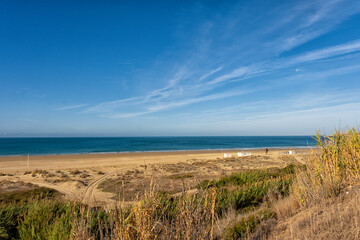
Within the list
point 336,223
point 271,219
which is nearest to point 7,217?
point 271,219

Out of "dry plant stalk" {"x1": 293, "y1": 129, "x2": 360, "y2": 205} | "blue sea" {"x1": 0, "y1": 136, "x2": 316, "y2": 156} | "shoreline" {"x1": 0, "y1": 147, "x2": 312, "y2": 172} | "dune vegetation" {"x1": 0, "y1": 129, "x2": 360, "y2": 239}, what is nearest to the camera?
"dune vegetation" {"x1": 0, "y1": 129, "x2": 360, "y2": 239}

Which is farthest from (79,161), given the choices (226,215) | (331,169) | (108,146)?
(108,146)

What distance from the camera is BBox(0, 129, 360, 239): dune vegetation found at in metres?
3.03

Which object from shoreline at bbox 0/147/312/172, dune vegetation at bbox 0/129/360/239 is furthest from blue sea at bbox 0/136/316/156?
dune vegetation at bbox 0/129/360/239

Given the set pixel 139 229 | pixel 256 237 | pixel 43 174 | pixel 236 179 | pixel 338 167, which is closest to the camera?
pixel 139 229

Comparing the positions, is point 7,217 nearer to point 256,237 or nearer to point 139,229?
point 139,229

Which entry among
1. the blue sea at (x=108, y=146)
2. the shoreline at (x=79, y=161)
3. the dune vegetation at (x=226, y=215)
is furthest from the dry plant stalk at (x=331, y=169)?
the shoreline at (x=79, y=161)

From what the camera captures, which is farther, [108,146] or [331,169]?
[108,146]

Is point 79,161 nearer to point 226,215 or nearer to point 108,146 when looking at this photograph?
point 226,215

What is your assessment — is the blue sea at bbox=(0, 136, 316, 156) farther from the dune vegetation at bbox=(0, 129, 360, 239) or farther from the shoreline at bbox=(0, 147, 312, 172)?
the dune vegetation at bbox=(0, 129, 360, 239)

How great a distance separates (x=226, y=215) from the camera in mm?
6125

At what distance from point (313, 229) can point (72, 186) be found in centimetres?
1460

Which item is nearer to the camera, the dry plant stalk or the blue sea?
the dry plant stalk

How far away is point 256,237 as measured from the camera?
4.46 metres
